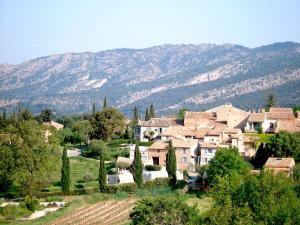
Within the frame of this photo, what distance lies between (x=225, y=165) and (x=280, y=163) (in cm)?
594

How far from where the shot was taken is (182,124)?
291ft

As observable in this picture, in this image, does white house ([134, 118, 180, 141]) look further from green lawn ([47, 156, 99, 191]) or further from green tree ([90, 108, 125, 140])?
green lawn ([47, 156, 99, 191])

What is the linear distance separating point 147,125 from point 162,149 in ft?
57.6

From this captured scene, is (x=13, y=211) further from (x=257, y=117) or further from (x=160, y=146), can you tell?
(x=257, y=117)

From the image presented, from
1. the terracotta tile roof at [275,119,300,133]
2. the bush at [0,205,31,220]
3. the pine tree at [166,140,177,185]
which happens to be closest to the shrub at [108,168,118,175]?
the pine tree at [166,140,177,185]

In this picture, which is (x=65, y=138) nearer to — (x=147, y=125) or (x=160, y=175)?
(x=147, y=125)

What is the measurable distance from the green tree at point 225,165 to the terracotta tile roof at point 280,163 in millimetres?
2568

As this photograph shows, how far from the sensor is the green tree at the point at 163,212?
38812 mm

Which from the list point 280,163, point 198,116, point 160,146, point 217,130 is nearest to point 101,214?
point 280,163

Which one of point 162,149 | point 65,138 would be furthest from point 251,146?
point 65,138

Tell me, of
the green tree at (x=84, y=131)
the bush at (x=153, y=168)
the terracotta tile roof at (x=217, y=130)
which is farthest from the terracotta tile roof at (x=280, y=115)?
the green tree at (x=84, y=131)

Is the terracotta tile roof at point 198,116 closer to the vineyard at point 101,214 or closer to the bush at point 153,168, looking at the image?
the bush at point 153,168

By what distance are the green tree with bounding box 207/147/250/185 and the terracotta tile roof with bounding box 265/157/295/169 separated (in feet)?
8.43

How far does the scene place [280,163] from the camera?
59500 mm
